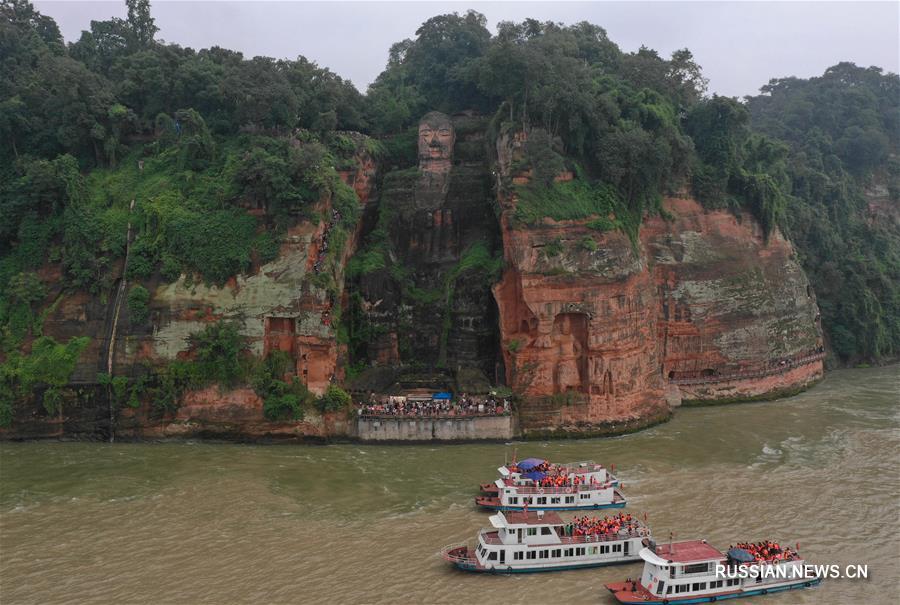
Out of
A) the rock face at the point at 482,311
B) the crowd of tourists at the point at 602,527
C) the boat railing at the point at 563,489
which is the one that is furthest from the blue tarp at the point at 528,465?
the rock face at the point at 482,311

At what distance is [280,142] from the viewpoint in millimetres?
35281

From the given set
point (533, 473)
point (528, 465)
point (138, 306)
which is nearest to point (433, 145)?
point (138, 306)

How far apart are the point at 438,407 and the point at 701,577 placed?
1574 centimetres

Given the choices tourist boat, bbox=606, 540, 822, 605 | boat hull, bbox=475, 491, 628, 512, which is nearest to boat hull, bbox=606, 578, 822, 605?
tourist boat, bbox=606, 540, 822, 605

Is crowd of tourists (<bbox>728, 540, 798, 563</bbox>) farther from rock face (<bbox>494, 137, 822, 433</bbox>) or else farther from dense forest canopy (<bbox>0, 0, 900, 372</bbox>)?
dense forest canopy (<bbox>0, 0, 900, 372</bbox>)

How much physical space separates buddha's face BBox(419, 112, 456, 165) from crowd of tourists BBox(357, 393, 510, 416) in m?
13.7

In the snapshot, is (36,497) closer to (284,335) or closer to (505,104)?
(284,335)

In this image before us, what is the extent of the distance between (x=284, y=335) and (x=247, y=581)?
14.9 meters

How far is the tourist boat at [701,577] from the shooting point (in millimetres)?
17766

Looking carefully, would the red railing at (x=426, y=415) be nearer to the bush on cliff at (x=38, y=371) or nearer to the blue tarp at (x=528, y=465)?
the blue tarp at (x=528, y=465)

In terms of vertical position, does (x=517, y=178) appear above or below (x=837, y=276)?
above

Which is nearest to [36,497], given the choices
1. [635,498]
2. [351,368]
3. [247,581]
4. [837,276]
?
[247,581]

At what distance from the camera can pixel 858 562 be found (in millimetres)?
19875

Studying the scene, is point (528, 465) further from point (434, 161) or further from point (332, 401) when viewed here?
point (434, 161)
